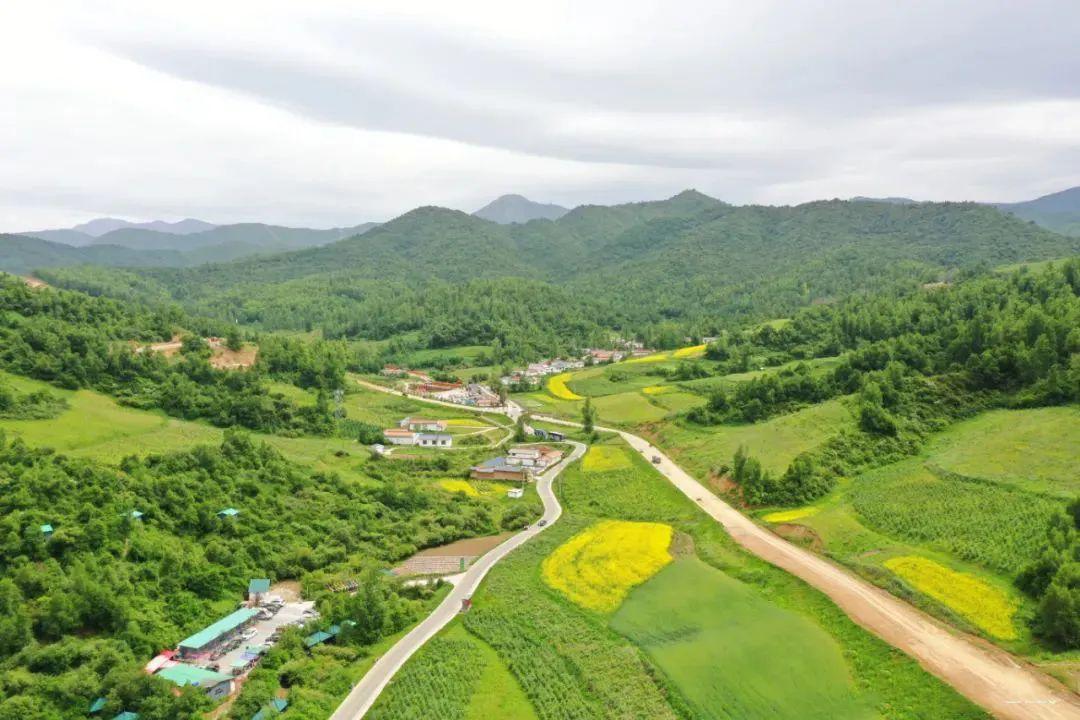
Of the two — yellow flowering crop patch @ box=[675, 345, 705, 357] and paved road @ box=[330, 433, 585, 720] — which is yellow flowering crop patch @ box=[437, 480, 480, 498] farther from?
yellow flowering crop patch @ box=[675, 345, 705, 357]

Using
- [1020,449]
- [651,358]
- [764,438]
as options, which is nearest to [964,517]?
[1020,449]

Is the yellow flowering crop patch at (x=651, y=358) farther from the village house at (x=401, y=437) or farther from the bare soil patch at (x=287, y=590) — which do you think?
the bare soil patch at (x=287, y=590)

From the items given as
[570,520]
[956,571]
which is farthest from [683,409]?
[956,571]

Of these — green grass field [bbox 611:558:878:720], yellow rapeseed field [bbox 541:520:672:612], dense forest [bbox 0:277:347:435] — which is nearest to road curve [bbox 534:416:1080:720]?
green grass field [bbox 611:558:878:720]

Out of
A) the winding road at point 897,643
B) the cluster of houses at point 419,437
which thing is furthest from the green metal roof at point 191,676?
the cluster of houses at point 419,437

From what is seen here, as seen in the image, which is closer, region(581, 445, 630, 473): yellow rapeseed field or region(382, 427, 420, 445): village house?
region(581, 445, 630, 473): yellow rapeseed field

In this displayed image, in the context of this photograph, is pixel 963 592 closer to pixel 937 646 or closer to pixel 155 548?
pixel 937 646
